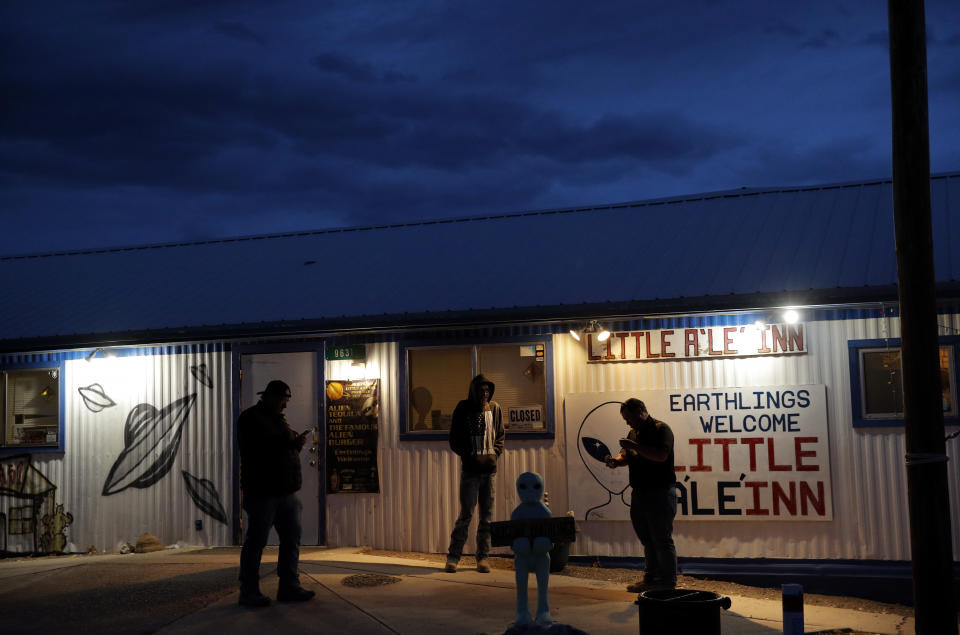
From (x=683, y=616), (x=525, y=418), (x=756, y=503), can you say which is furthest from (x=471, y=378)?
(x=683, y=616)

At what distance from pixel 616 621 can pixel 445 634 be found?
137 cm

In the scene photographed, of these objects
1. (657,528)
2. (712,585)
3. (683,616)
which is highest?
(657,528)

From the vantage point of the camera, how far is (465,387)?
11.8m

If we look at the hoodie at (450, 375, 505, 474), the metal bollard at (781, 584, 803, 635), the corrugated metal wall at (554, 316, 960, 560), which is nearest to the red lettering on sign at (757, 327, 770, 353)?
the corrugated metal wall at (554, 316, 960, 560)

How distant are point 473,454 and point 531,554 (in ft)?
9.35

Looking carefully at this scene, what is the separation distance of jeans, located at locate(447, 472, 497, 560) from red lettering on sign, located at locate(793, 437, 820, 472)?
10.3ft

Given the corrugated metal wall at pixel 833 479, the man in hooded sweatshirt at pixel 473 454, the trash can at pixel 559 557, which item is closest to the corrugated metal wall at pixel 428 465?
the corrugated metal wall at pixel 833 479

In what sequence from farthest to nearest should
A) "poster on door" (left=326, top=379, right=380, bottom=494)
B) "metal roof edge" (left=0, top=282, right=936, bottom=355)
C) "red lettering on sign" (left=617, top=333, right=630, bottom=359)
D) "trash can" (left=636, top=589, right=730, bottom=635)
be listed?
"poster on door" (left=326, top=379, right=380, bottom=494) → "red lettering on sign" (left=617, top=333, right=630, bottom=359) → "metal roof edge" (left=0, top=282, right=936, bottom=355) → "trash can" (left=636, top=589, right=730, bottom=635)

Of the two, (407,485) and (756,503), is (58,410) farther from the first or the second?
(756,503)

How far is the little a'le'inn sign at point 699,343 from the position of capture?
10.6m

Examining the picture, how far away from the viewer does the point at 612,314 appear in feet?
35.4

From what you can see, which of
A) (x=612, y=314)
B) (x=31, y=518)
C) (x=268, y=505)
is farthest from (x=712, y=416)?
(x=31, y=518)

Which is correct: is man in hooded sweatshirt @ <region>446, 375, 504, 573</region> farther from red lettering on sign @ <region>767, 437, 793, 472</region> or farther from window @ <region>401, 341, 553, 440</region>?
red lettering on sign @ <region>767, 437, 793, 472</region>

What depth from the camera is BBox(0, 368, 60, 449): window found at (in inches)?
524
